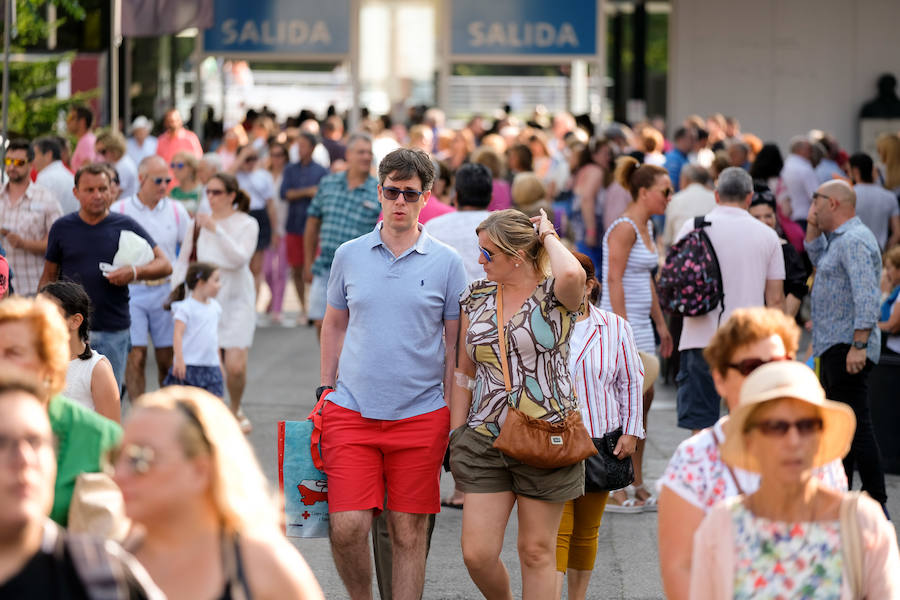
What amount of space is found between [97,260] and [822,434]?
5.80 metres

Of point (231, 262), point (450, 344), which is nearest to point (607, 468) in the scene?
point (450, 344)

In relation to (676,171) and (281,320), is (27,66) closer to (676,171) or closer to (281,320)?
(281,320)

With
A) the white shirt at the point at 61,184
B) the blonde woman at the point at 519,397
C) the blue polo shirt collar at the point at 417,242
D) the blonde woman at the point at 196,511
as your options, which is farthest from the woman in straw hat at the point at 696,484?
the white shirt at the point at 61,184

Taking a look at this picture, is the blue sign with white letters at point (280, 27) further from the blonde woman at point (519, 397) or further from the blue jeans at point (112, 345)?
the blonde woman at point (519, 397)

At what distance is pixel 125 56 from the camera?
2092 centimetres

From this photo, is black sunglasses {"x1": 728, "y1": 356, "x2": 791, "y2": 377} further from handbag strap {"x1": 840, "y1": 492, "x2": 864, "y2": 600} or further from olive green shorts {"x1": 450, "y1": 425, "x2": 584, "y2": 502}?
olive green shorts {"x1": 450, "y1": 425, "x2": 584, "y2": 502}

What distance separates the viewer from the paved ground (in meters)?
7.04

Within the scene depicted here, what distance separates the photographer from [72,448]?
4.32 m

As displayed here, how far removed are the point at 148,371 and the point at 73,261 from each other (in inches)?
188

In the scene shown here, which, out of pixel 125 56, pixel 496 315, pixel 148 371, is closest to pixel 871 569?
pixel 496 315

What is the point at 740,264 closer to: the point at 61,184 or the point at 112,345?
the point at 112,345

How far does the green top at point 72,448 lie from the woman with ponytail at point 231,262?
240 inches

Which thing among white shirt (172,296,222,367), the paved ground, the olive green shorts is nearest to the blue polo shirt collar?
the olive green shorts

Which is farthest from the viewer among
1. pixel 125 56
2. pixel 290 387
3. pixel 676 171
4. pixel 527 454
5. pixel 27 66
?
pixel 125 56
